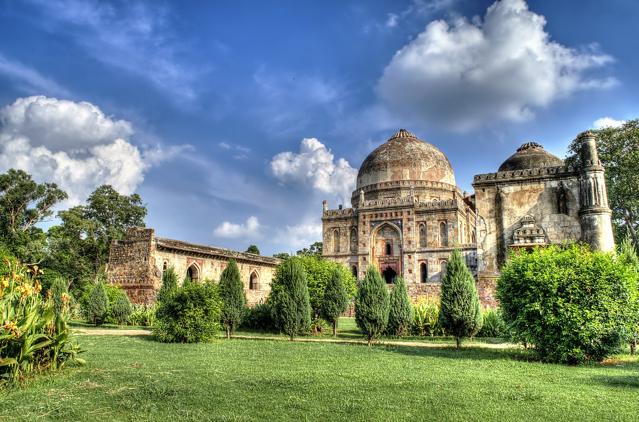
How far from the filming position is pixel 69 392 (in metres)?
7.07

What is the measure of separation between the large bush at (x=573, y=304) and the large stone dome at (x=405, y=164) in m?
29.3

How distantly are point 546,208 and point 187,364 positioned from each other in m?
21.8

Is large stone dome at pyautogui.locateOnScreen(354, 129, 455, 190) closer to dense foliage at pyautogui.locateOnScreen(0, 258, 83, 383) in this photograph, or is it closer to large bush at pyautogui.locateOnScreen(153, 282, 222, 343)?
large bush at pyautogui.locateOnScreen(153, 282, 222, 343)

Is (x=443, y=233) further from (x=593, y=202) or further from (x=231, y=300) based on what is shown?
(x=231, y=300)

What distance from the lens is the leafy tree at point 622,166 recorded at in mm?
28109

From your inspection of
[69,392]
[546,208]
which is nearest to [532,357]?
[69,392]

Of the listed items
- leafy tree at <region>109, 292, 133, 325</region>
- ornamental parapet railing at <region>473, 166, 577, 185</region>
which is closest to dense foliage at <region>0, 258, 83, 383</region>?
leafy tree at <region>109, 292, 133, 325</region>

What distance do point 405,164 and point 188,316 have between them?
29965 millimetres

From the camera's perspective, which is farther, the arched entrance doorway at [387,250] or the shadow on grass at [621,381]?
the arched entrance doorway at [387,250]

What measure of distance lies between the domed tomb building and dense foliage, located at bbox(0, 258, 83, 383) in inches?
1061

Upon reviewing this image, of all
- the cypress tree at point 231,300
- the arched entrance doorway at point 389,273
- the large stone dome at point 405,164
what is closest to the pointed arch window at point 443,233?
→ the arched entrance doorway at point 389,273

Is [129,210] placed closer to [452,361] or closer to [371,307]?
[371,307]

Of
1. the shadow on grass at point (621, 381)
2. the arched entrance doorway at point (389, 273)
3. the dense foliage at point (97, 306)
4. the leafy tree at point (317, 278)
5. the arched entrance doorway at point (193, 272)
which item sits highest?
the arched entrance doorway at point (389, 273)

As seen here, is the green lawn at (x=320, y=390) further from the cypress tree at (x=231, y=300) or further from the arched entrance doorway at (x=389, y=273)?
the arched entrance doorway at (x=389, y=273)
